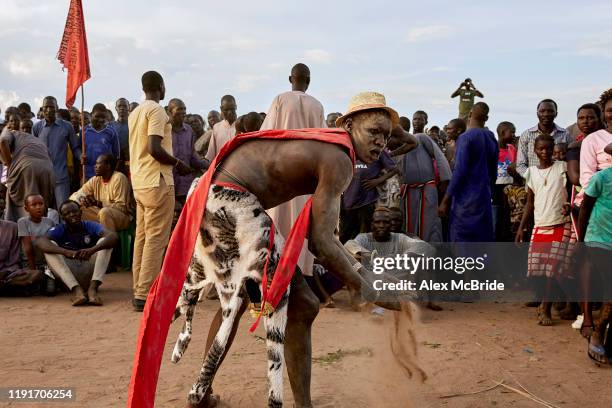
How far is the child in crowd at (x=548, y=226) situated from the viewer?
587 cm

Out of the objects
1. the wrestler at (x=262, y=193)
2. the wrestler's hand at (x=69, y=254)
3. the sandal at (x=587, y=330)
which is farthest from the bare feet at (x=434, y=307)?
the wrestler's hand at (x=69, y=254)

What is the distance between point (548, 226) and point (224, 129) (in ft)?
13.5

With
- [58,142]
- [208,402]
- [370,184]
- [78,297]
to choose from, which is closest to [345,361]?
[208,402]

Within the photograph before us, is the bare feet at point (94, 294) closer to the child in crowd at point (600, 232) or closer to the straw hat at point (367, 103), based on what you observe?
the straw hat at point (367, 103)

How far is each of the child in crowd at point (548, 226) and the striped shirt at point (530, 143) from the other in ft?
1.78

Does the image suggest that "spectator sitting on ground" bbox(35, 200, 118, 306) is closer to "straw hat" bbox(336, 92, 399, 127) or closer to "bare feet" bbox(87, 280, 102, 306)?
"bare feet" bbox(87, 280, 102, 306)

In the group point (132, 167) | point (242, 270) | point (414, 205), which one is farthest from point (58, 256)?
point (242, 270)

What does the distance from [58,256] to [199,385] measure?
4.40m

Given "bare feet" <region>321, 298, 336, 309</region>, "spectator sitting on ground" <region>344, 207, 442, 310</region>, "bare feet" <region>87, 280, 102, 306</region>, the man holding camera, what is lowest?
"bare feet" <region>321, 298, 336, 309</region>

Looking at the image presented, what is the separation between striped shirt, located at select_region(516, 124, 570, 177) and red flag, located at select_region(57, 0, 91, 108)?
5.84m

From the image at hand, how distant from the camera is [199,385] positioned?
302cm

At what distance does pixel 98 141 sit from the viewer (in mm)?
8539

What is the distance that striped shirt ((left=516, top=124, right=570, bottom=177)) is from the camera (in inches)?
261

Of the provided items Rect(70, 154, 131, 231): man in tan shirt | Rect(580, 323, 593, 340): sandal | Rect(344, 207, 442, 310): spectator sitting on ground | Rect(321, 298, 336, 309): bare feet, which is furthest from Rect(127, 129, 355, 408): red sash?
Rect(70, 154, 131, 231): man in tan shirt
